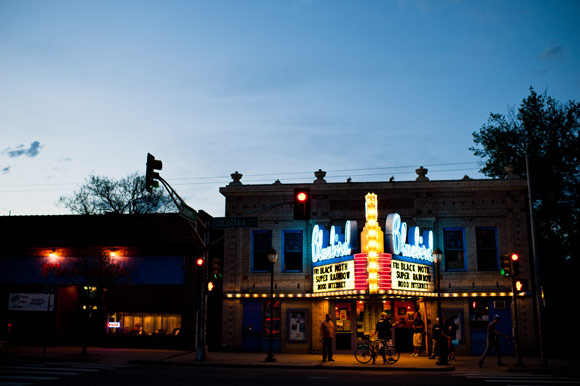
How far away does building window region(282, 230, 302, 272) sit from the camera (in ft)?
91.4

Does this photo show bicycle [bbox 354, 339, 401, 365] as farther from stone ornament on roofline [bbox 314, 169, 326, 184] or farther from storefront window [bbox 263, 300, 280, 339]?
stone ornament on roofline [bbox 314, 169, 326, 184]

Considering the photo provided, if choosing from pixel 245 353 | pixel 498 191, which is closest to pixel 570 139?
pixel 498 191

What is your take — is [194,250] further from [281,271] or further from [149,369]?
[149,369]

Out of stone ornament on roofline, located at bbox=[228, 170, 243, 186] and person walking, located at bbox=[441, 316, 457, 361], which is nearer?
person walking, located at bbox=[441, 316, 457, 361]

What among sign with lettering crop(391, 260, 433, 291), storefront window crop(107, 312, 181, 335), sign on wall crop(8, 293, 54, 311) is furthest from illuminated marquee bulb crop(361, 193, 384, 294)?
sign on wall crop(8, 293, 54, 311)

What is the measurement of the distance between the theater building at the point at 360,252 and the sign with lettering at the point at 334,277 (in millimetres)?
97

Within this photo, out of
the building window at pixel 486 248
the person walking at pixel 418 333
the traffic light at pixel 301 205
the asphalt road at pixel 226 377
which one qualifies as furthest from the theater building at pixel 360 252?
the asphalt road at pixel 226 377

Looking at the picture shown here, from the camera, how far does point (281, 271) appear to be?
1091 inches

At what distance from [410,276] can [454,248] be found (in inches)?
182

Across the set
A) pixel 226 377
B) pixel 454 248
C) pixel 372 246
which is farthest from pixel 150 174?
pixel 454 248

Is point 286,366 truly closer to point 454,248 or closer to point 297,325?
point 297,325

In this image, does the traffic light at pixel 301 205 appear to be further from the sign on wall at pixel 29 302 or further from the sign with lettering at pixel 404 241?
the sign on wall at pixel 29 302

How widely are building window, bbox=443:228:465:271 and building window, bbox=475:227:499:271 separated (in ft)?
2.61

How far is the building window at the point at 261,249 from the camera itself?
28.1m
